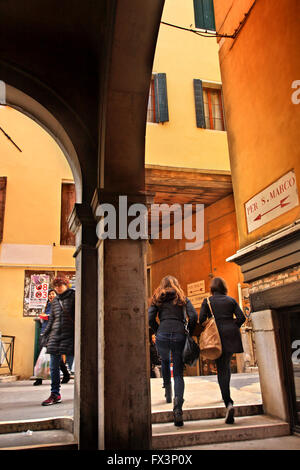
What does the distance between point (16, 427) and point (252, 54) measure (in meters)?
5.45

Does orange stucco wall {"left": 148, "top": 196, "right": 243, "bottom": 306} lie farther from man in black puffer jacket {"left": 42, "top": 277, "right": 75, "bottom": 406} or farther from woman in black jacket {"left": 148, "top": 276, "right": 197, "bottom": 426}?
man in black puffer jacket {"left": 42, "top": 277, "right": 75, "bottom": 406}

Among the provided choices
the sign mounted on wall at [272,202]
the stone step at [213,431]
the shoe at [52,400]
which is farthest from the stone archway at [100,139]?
the sign mounted on wall at [272,202]

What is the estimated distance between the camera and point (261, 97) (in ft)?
17.7

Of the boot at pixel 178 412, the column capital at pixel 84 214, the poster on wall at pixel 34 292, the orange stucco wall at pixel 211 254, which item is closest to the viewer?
the column capital at pixel 84 214

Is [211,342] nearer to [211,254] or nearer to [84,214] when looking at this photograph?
[84,214]

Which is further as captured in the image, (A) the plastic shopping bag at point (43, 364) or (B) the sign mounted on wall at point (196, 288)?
(B) the sign mounted on wall at point (196, 288)

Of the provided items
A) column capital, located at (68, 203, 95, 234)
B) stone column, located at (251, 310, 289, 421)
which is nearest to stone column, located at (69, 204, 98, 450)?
column capital, located at (68, 203, 95, 234)

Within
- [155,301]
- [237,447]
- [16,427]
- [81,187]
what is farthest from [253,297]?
[16,427]

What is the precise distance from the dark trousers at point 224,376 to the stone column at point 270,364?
63cm

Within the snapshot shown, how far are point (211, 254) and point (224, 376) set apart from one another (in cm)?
683

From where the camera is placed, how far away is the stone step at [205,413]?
4.43m

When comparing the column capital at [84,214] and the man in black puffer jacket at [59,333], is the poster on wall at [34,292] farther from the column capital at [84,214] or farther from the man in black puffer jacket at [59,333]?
the column capital at [84,214]
